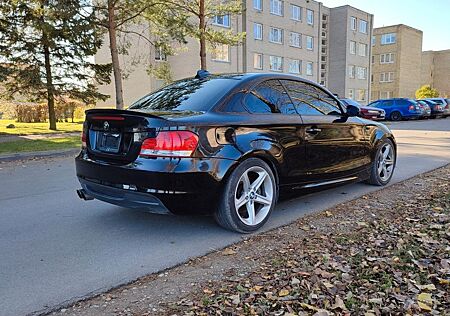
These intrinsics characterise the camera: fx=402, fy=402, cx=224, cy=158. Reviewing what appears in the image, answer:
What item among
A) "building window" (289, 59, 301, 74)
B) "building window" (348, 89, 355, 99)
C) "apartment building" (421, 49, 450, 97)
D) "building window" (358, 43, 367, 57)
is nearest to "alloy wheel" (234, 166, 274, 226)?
"building window" (289, 59, 301, 74)

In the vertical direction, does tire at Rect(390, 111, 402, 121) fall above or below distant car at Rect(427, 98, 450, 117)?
below

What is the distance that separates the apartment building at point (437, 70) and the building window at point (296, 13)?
4114 cm

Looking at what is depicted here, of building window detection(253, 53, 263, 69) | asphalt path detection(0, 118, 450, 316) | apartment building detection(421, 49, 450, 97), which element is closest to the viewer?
asphalt path detection(0, 118, 450, 316)

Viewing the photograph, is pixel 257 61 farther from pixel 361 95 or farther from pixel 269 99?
pixel 269 99

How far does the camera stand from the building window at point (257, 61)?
127 ft

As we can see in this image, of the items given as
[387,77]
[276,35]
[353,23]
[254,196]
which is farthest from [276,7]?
[254,196]

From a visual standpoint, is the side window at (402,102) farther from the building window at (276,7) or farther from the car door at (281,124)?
the car door at (281,124)

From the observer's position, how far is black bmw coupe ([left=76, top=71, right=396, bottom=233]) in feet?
12.0

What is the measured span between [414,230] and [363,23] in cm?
5403

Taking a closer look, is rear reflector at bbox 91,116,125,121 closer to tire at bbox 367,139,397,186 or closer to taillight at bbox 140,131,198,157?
taillight at bbox 140,131,198,157

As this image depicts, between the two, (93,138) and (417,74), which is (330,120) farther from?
(417,74)

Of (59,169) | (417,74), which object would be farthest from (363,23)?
(59,169)

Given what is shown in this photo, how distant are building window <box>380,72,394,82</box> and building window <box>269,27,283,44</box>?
29431 mm

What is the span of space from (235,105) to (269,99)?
56 cm
